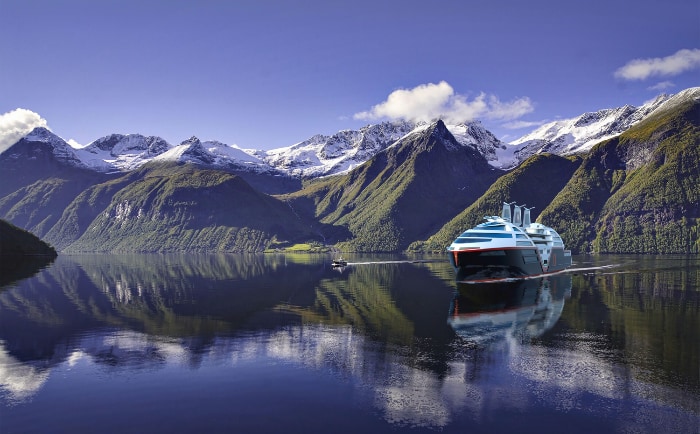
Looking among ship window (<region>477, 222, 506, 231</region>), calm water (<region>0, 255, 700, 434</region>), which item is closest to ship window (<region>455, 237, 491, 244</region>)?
ship window (<region>477, 222, 506, 231</region>)

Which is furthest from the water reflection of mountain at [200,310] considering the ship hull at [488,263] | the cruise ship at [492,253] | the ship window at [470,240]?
the ship window at [470,240]

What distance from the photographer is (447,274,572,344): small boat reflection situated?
69.1 meters

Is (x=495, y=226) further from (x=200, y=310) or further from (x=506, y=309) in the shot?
(x=200, y=310)

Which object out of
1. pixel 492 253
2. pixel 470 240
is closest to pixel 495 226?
pixel 470 240

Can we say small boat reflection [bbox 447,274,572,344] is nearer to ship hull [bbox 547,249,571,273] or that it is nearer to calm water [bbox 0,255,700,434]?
calm water [bbox 0,255,700,434]

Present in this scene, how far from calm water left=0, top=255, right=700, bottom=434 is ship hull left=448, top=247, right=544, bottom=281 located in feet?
96.7

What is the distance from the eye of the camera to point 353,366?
168 feet

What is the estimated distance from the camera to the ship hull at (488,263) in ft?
424

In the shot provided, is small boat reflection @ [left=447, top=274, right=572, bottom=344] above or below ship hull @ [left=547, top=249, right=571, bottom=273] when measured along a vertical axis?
below

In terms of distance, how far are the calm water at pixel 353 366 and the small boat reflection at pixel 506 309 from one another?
62 cm

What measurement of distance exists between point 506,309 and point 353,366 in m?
47.5

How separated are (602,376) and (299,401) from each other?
97.4 feet

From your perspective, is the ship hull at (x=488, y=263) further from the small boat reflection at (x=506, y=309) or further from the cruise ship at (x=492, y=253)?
the small boat reflection at (x=506, y=309)

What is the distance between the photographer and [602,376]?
47344 millimetres
